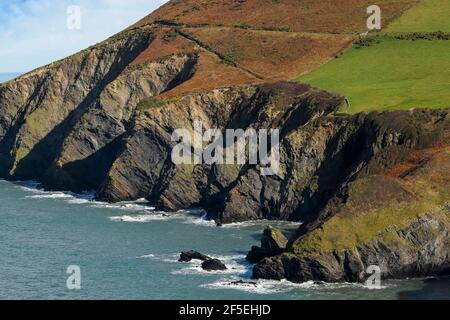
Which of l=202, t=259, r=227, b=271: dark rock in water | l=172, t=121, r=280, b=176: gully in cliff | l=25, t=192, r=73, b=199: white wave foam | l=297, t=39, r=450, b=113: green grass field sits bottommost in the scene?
l=202, t=259, r=227, b=271: dark rock in water

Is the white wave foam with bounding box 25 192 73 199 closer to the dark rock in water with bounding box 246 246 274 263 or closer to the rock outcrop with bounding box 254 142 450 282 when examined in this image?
the dark rock in water with bounding box 246 246 274 263

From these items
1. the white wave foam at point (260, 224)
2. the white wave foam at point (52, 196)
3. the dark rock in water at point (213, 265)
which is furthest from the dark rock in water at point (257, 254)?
the white wave foam at point (52, 196)

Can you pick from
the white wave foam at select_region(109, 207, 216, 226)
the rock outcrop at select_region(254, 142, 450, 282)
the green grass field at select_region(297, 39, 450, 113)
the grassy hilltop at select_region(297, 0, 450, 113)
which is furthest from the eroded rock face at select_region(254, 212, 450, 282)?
the white wave foam at select_region(109, 207, 216, 226)

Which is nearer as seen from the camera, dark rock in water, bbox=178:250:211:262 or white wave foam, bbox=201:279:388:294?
white wave foam, bbox=201:279:388:294

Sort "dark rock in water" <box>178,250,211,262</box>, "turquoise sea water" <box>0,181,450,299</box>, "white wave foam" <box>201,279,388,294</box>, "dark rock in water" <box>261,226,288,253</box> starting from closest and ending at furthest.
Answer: "turquoise sea water" <box>0,181,450,299</box>
"white wave foam" <box>201,279,388,294</box>
"dark rock in water" <box>261,226,288,253</box>
"dark rock in water" <box>178,250,211,262</box>

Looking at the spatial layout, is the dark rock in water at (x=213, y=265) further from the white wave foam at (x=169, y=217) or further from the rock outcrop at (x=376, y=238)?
the white wave foam at (x=169, y=217)

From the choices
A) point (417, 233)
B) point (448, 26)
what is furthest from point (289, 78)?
point (417, 233)

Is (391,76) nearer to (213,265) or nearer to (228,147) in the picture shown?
(228,147)

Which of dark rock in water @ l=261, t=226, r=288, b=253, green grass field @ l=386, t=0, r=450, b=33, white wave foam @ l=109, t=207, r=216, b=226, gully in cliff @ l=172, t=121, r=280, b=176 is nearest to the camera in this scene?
dark rock in water @ l=261, t=226, r=288, b=253
